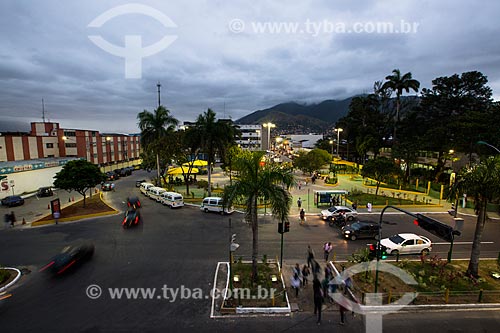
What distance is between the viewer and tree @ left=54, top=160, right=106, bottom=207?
79.6 ft

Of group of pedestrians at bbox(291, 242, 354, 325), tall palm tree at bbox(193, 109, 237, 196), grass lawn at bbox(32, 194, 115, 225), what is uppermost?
tall palm tree at bbox(193, 109, 237, 196)

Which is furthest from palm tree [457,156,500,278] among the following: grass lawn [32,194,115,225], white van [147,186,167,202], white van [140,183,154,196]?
white van [140,183,154,196]

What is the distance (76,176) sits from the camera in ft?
80.9

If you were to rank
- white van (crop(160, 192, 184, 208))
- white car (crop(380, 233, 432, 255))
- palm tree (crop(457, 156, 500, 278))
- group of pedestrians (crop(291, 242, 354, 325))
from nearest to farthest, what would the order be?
group of pedestrians (crop(291, 242, 354, 325)), palm tree (crop(457, 156, 500, 278)), white car (crop(380, 233, 432, 255)), white van (crop(160, 192, 184, 208))

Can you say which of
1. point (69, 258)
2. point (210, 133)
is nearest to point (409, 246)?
point (69, 258)

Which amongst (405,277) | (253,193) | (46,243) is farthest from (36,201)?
(405,277)

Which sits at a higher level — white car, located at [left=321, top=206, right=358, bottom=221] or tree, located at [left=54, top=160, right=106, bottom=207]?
tree, located at [left=54, top=160, right=106, bottom=207]

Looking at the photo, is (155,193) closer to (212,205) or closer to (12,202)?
(212,205)

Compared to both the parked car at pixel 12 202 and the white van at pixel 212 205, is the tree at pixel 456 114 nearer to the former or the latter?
the white van at pixel 212 205

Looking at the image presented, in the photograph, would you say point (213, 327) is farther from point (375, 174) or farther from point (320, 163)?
point (320, 163)

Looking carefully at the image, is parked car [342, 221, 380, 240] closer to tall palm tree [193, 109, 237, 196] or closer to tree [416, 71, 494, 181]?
tall palm tree [193, 109, 237, 196]

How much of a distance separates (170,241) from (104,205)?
14.4m

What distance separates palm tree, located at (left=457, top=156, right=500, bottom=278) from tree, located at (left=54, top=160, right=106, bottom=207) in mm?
30479

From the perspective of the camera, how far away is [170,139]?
36.4 meters
